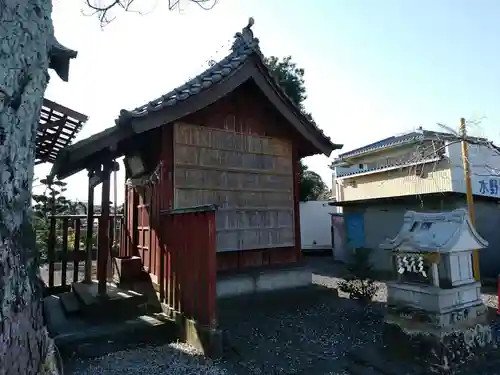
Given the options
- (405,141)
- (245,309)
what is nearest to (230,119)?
(245,309)

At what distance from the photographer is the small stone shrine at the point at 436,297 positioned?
188 inches

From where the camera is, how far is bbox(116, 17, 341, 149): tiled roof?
590 centimetres

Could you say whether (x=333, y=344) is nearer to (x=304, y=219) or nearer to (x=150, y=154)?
(x=150, y=154)

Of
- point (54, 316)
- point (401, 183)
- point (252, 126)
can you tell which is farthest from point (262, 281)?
point (401, 183)

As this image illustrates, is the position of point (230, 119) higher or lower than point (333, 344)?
higher

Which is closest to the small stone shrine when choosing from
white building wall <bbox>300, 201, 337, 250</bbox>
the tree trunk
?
the tree trunk

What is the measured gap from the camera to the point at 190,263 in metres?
5.50

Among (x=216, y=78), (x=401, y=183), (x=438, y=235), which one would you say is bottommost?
(x=438, y=235)

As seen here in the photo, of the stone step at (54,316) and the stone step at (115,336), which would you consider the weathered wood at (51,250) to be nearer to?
the stone step at (54,316)

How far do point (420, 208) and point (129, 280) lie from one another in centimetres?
1122

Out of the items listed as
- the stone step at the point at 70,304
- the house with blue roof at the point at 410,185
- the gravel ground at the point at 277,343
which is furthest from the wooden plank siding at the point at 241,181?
the house with blue roof at the point at 410,185

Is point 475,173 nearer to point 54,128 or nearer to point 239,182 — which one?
point 239,182

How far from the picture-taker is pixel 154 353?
5199 mm

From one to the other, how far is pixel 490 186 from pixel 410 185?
3334 millimetres
